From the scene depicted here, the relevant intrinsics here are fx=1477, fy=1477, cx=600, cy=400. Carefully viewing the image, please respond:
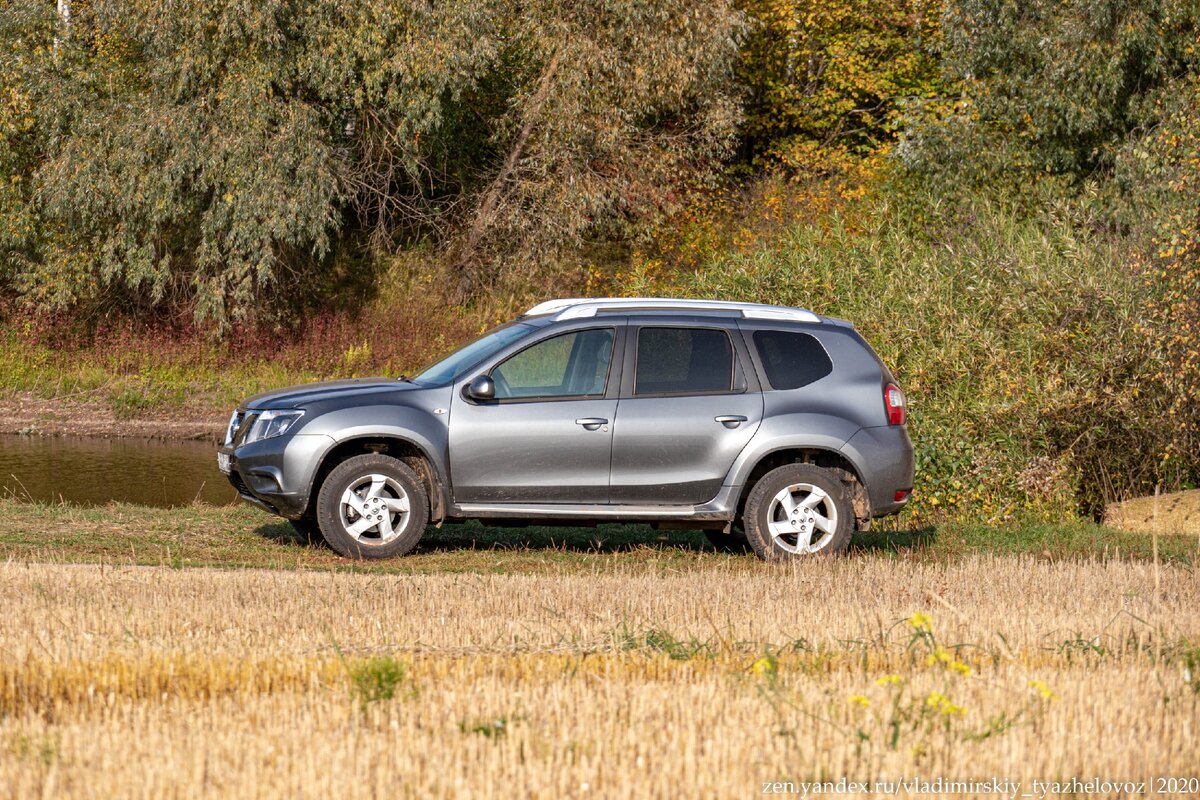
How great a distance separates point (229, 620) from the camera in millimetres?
7758

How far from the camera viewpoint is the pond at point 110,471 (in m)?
17.0

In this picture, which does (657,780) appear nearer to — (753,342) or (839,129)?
(753,342)

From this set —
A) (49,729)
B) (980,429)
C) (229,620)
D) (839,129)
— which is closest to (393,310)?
(839,129)

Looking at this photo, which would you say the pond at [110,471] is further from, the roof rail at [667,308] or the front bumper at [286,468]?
the roof rail at [667,308]

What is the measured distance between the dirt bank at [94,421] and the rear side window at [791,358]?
15.0 m

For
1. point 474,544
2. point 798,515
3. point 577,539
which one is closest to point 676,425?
point 798,515

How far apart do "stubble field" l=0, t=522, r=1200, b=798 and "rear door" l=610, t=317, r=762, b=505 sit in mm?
1293

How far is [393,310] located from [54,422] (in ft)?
24.5

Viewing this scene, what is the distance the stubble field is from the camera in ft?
16.8

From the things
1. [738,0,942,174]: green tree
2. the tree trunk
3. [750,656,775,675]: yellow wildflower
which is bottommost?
[750,656,775,675]: yellow wildflower

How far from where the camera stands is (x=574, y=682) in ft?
21.0

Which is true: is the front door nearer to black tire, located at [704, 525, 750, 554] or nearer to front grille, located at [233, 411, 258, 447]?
front grille, located at [233, 411, 258, 447]

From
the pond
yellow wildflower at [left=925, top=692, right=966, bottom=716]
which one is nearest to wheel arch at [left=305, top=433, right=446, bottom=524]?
the pond

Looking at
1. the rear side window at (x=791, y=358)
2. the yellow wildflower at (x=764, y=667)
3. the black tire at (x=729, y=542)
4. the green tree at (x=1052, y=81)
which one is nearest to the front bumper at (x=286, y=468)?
the rear side window at (x=791, y=358)
